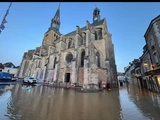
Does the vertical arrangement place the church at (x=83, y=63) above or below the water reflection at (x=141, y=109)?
above

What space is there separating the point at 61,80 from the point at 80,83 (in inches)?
194

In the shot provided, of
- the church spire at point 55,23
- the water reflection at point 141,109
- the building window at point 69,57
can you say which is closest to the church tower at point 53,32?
the church spire at point 55,23

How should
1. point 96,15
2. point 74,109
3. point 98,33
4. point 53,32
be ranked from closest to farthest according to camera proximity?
1. point 74,109
2. point 98,33
3. point 96,15
4. point 53,32

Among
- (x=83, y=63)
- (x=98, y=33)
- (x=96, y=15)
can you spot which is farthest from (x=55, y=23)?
(x=83, y=63)

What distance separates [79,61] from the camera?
1711 centimetres

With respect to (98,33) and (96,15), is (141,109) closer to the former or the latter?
(98,33)

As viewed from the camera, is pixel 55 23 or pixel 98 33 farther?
pixel 55 23

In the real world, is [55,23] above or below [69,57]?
above

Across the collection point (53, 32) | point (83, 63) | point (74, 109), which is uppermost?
point (53, 32)

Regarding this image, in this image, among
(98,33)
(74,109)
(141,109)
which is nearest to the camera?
(74,109)

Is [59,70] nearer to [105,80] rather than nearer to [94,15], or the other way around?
[105,80]

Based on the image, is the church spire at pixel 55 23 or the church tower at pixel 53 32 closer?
the church tower at pixel 53 32

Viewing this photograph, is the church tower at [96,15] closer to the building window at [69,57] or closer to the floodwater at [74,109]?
the building window at [69,57]

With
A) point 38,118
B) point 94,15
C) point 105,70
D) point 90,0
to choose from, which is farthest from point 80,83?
point 94,15
